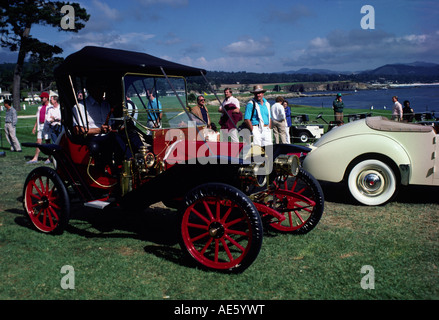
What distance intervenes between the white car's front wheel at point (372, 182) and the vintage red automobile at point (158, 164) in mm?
1412

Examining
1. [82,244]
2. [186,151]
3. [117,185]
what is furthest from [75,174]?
[186,151]

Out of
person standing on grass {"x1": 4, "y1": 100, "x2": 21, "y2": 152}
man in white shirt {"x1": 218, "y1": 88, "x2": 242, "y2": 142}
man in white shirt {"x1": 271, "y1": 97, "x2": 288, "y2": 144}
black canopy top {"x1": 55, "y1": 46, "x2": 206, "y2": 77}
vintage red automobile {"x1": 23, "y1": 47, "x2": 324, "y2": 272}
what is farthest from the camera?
person standing on grass {"x1": 4, "y1": 100, "x2": 21, "y2": 152}

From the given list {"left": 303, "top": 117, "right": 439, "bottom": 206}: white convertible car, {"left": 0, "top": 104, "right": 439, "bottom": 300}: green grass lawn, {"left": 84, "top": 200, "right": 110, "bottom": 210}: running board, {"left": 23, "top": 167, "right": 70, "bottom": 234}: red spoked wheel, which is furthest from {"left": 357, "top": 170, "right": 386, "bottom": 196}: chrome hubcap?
{"left": 23, "top": 167, "right": 70, "bottom": 234}: red spoked wheel

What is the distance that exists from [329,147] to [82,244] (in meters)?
4.08

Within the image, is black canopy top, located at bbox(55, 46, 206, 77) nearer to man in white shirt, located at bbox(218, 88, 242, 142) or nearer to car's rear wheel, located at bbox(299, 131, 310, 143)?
man in white shirt, located at bbox(218, 88, 242, 142)

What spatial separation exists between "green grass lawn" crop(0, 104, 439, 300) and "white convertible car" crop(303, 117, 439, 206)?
37cm

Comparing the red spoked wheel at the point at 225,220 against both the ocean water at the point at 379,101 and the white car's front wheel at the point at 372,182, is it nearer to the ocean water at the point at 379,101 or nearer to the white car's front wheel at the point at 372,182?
the white car's front wheel at the point at 372,182

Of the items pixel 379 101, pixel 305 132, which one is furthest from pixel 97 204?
pixel 379 101

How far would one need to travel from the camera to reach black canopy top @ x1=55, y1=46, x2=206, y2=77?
4.38 meters

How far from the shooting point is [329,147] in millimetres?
6344

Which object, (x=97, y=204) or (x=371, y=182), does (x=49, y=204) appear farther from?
(x=371, y=182)

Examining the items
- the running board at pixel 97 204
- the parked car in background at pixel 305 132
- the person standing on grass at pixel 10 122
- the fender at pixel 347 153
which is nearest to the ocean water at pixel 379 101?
the parked car in background at pixel 305 132

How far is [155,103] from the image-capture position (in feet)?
17.0

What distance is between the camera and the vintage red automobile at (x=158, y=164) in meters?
3.93
